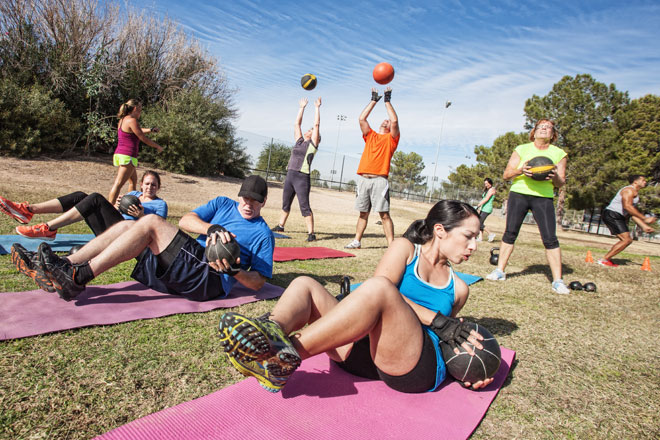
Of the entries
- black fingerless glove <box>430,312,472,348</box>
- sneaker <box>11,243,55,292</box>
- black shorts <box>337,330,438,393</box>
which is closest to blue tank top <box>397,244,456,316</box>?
black fingerless glove <box>430,312,472,348</box>

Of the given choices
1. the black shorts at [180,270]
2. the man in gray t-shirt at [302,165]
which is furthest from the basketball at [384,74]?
the black shorts at [180,270]

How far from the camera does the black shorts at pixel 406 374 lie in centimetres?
215

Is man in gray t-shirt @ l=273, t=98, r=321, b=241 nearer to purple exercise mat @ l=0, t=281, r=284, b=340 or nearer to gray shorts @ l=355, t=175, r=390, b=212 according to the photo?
gray shorts @ l=355, t=175, r=390, b=212

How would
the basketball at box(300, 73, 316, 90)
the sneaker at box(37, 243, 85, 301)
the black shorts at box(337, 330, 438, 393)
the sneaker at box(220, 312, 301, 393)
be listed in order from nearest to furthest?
the sneaker at box(220, 312, 301, 393) < the black shorts at box(337, 330, 438, 393) < the sneaker at box(37, 243, 85, 301) < the basketball at box(300, 73, 316, 90)

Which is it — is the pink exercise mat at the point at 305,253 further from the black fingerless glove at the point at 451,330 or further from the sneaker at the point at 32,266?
the black fingerless glove at the point at 451,330

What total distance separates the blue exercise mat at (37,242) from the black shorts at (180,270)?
7.03ft

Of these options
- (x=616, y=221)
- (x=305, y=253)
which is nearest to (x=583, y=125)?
(x=616, y=221)

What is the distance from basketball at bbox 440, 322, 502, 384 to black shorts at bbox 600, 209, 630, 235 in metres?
7.37

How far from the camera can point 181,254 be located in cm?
300

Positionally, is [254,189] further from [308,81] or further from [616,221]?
[616,221]

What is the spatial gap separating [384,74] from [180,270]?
5341 mm

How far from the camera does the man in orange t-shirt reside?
6973 millimetres

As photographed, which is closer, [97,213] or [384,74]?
[97,213]

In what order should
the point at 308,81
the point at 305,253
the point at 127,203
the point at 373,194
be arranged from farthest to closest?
the point at 308,81
the point at 373,194
the point at 305,253
the point at 127,203
